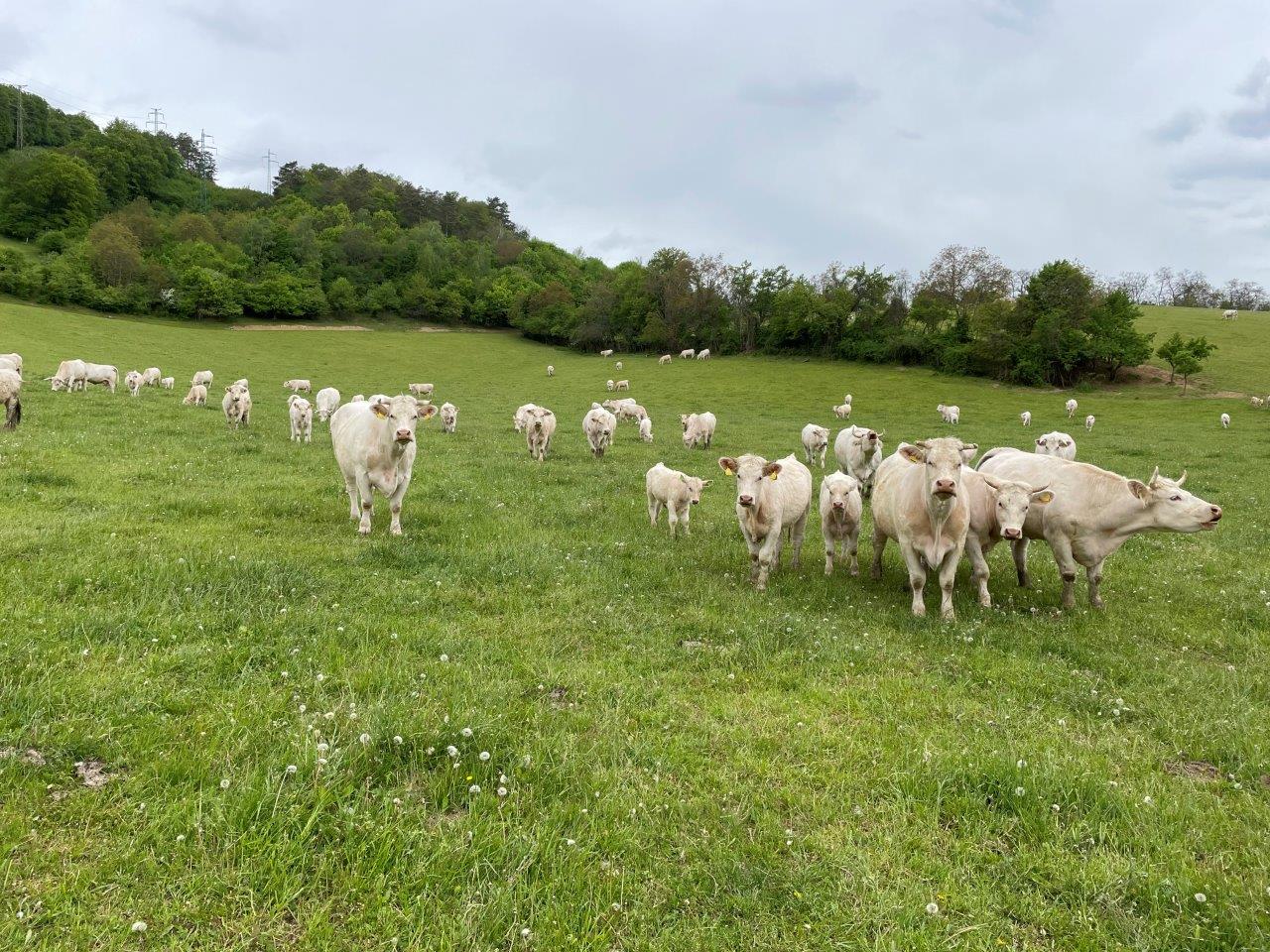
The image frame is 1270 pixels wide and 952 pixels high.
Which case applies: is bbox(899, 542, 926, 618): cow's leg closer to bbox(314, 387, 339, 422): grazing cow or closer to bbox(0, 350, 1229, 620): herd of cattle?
bbox(0, 350, 1229, 620): herd of cattle

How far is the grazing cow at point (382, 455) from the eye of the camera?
10.8 m

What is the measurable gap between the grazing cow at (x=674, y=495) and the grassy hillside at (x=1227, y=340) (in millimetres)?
57354

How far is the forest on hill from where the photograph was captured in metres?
60.0

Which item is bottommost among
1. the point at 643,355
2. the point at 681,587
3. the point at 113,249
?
the point at 681,587

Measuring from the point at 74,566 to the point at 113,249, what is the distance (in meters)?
97.6

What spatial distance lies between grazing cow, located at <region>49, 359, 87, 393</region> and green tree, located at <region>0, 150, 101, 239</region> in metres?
94.3

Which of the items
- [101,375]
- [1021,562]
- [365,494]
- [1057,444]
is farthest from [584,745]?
[101,375]

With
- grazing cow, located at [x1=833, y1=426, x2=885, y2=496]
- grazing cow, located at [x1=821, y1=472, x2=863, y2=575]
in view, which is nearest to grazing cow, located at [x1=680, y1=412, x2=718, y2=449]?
grazing cow, located at [x1=833, y1=426, x2=885, y2=496]

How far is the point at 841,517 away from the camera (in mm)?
10781

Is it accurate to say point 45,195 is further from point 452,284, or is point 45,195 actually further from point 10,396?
point 10,396

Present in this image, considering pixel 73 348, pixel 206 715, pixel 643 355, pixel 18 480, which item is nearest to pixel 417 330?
pixel 643 355

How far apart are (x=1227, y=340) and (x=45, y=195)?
159856 mm

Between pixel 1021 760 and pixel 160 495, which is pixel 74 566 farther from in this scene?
pixel 1021 760

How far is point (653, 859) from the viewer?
3691mm
